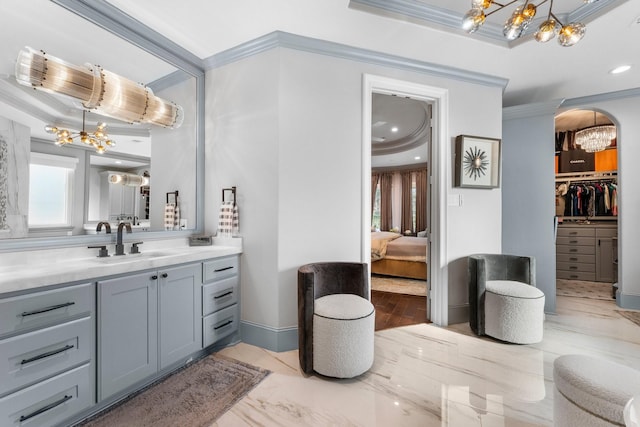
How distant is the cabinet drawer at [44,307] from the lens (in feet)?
4.05

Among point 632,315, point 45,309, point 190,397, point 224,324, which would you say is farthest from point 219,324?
point 632,315

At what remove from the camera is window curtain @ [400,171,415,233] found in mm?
8516

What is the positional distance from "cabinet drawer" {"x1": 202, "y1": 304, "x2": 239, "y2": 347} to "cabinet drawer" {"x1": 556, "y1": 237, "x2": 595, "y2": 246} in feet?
18.6

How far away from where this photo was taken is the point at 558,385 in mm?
1305

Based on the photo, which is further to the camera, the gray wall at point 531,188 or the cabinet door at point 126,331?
the gray wall at point 531,188

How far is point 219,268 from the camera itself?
2260mm

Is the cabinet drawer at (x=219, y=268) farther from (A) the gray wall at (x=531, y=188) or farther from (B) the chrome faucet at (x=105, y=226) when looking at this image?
(A) the gray wall at (x=531, y=188)

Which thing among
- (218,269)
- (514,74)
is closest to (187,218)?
(218,269)

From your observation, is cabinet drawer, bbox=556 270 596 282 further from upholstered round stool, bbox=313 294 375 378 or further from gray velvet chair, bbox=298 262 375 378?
upholstered round stool, bbox=313 294 375 378

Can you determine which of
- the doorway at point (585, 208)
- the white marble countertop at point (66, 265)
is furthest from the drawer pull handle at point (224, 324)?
the doorway at point (585, 208)

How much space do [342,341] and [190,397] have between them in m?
1.03

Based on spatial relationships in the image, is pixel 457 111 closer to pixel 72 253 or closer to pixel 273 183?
pixel 273 183

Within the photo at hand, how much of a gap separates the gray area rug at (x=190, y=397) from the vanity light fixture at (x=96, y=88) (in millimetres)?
1971

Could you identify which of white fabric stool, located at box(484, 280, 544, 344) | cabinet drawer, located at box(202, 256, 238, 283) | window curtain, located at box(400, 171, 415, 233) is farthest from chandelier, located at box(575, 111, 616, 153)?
cabinet drawer, located at box(202, 256, 238, 283)
